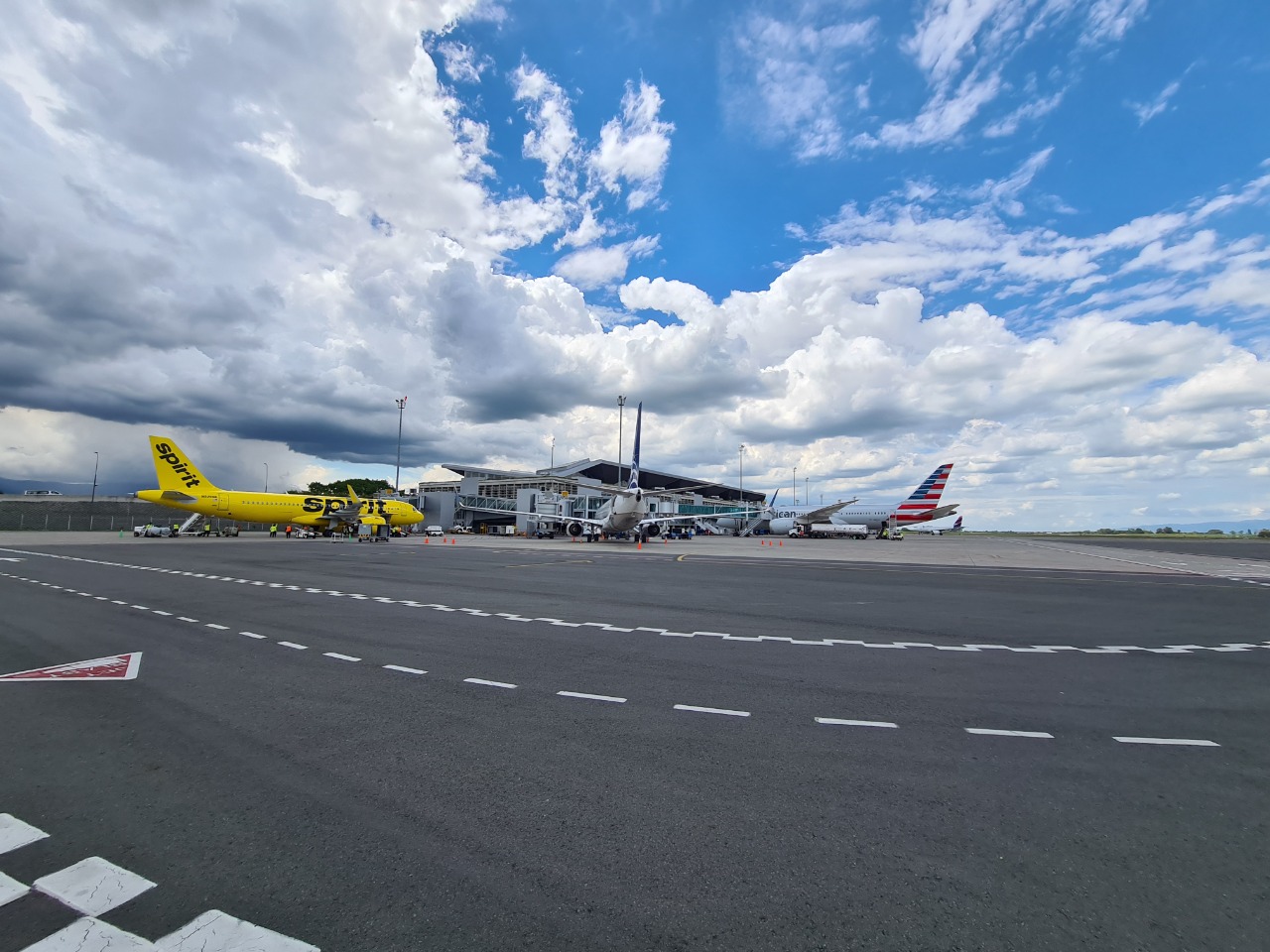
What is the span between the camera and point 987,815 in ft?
12.7

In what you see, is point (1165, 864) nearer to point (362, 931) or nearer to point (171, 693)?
point (362, 931)

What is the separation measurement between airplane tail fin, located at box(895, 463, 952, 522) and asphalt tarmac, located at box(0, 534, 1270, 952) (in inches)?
2284

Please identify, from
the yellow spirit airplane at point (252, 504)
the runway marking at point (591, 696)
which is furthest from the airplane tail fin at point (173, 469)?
the runway marking at point (591, 696)

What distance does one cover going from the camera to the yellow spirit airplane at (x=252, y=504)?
45.7 metres

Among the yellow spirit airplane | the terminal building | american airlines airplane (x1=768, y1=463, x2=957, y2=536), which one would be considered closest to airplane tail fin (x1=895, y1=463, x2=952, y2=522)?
american airlines airplane (x1=768, y1=463, x2=957, y2=536)

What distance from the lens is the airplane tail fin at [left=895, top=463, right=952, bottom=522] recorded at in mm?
63250

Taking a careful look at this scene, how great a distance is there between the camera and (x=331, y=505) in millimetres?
55500

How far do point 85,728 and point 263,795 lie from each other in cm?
268

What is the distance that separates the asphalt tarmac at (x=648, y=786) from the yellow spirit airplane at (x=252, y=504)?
43777 millimetres

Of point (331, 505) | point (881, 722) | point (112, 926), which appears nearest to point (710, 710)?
point (881, 722)

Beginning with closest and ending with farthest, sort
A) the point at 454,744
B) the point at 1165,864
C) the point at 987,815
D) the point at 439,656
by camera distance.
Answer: the point at 1165,864, the point at 987,815, the point at 454,744, the point at 439,656

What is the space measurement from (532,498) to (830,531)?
36.8 meters

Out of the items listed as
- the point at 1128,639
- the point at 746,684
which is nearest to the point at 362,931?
the point at 746,684

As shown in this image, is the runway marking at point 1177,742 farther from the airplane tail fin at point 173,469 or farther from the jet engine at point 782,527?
the jet engine at point 782,527
